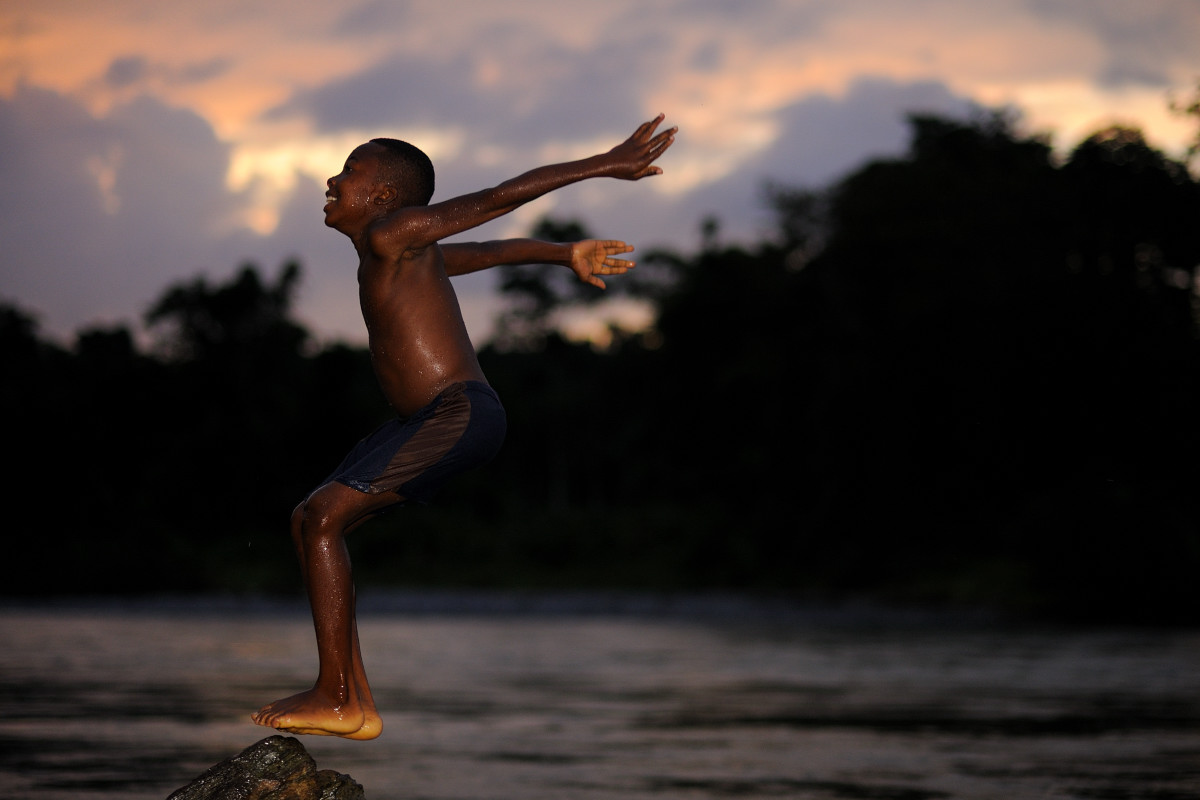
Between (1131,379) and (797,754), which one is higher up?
(1131,379)

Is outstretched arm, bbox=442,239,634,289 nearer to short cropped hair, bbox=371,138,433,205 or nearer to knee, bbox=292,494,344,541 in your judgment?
short cropped hair, bbox=371,138,433,205

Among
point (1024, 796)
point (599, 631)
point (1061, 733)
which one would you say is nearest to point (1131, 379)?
point (599, 631)

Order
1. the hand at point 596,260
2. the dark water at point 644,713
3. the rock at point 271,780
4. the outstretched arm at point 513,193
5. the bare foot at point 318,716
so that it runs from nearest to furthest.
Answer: the outstretched arm at point 513,193
the bare foot at point 318,716
the hand at point 596,260
the rock at point 271,780
the dark water at point 644,713

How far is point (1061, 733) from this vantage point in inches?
458

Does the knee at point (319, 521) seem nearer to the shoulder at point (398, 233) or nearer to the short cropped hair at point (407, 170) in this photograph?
the shoulder at point (398, 233)

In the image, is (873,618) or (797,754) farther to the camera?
(873,618)

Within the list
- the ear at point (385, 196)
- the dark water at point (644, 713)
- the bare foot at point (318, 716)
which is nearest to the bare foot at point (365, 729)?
the bare foot at point (318, 716)

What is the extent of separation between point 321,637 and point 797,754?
5.96 metres

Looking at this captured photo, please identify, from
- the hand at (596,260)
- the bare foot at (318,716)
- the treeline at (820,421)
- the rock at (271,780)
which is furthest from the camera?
the treeline at (820,421)

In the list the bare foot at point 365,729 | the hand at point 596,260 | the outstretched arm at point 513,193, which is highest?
the outstretched arm at point 513,193

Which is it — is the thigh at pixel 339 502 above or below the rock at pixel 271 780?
above

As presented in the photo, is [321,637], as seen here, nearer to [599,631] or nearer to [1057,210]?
[599,631]

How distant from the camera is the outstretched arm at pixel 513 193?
188 inches

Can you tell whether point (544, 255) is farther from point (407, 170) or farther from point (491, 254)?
point (407, 170)
